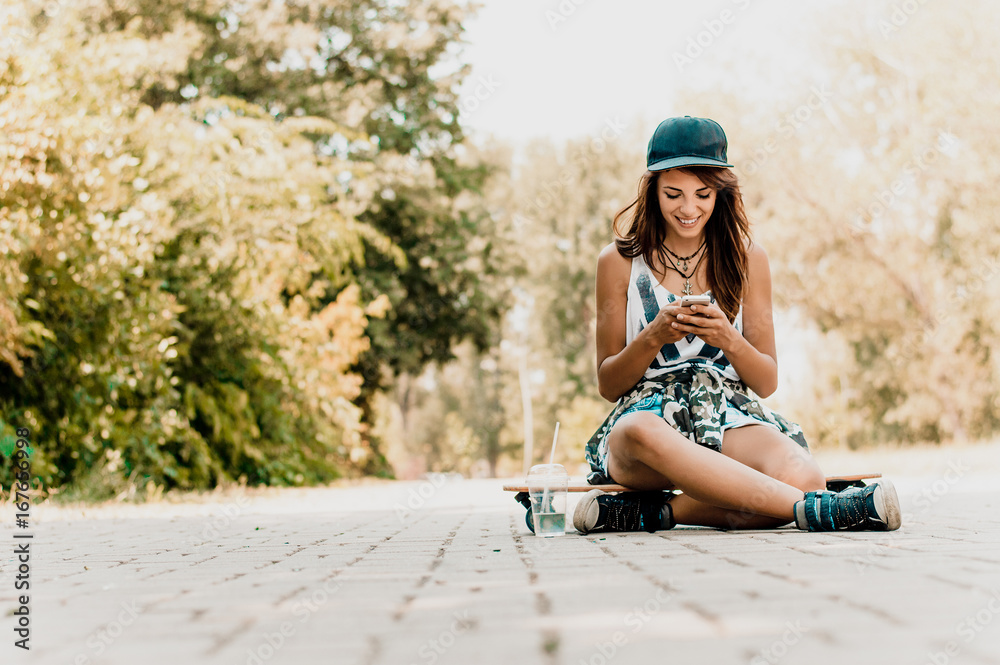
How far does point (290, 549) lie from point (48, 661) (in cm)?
190

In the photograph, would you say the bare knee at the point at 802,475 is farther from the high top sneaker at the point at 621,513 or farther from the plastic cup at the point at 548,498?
the plastic cup at the point at 548,498

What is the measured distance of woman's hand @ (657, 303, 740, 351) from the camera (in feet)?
11.4

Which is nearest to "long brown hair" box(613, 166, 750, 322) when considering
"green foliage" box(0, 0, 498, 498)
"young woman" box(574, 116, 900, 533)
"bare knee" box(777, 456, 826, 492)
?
"young woman" box(574, 116, 900, 533)

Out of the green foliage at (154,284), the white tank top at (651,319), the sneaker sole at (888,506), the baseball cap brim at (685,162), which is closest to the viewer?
the sneaker sole at (888,506)

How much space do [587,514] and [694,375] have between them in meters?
0.74

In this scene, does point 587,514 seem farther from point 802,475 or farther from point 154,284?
point 154,284

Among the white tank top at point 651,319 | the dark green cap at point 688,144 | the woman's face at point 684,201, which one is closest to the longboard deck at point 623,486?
the white tank top at point 651,319

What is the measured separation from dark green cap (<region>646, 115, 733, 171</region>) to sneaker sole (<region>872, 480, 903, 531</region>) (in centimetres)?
142

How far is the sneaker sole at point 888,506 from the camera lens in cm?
336

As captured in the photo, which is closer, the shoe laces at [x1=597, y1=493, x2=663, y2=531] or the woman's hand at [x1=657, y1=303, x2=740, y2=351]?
the woman's hand at [x1=657, y1=303, x2=740, y2=351]

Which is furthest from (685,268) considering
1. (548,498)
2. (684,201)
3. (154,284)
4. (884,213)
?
(884,213)

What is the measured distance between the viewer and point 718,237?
162 inches

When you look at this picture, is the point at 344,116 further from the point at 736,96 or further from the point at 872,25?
the point at 872,25

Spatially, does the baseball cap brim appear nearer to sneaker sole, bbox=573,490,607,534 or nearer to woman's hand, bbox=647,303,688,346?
woman's hand, bbox=647,303,688,346
